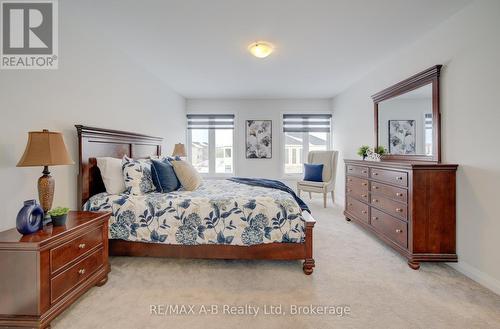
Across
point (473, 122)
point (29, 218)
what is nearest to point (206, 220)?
point (29, 218)

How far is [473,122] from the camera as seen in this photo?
209 centimetres

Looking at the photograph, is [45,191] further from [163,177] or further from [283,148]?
[283,148]

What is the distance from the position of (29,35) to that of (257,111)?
165 inches

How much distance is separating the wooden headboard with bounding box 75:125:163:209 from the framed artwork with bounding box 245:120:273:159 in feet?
9.49

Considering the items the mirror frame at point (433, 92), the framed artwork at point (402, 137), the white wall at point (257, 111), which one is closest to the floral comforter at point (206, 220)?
the mirror frame at point (433, 92)

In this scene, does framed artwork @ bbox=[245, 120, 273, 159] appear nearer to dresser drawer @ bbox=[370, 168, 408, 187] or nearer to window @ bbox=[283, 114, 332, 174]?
window @ bbox=[283, 114, 332, 174]

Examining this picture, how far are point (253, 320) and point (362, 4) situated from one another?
281 cm

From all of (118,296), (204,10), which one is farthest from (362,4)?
(118,296)

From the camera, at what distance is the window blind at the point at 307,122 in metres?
5.64

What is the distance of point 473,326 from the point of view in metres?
1.51

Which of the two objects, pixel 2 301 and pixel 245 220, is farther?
pixel 245 220

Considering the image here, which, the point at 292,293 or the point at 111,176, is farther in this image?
the point at 111,176

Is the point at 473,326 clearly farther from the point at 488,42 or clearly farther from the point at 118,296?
the point at 118,296

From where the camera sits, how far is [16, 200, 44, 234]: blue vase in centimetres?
147
